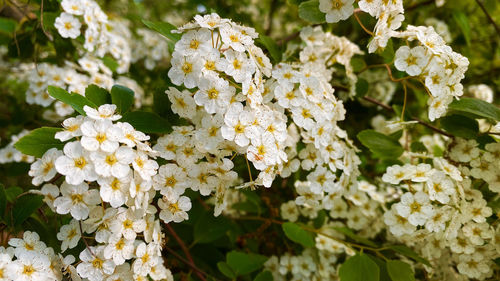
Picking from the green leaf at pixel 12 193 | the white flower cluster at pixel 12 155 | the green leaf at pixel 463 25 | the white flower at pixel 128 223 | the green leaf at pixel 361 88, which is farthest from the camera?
the green leaf at pixel 463 25

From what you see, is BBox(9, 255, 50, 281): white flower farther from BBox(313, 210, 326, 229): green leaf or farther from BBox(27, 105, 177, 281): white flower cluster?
BBox(313, 210, 326, 229): green leaf

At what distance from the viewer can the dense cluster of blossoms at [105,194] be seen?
2.97 ft

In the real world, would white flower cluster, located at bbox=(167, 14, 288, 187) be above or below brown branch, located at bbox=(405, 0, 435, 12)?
above

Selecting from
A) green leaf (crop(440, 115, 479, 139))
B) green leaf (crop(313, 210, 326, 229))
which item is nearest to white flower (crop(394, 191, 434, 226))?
green leaf (crop(440, 115, 479, 139))

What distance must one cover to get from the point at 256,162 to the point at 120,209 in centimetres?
35

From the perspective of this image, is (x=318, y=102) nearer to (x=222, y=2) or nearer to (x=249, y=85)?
(x=249, y=85)

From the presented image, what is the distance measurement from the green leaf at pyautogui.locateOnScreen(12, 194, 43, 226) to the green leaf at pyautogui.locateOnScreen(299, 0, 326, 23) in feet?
3.00

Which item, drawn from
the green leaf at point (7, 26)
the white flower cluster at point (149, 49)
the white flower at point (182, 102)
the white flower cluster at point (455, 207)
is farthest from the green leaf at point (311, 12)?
the white flower cluster at point (149, 49)

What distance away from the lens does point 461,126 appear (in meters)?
1.35

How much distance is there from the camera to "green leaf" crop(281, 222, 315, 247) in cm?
146

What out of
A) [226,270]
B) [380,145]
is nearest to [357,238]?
[380,145]

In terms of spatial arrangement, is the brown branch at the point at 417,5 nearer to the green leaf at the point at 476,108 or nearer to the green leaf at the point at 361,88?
the green leaf at the point at 361,88

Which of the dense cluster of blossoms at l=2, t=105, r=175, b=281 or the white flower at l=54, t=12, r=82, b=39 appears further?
the white flower at l=54, t=12, r=82, b=39

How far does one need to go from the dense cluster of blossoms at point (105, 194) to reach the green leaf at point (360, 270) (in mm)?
564
